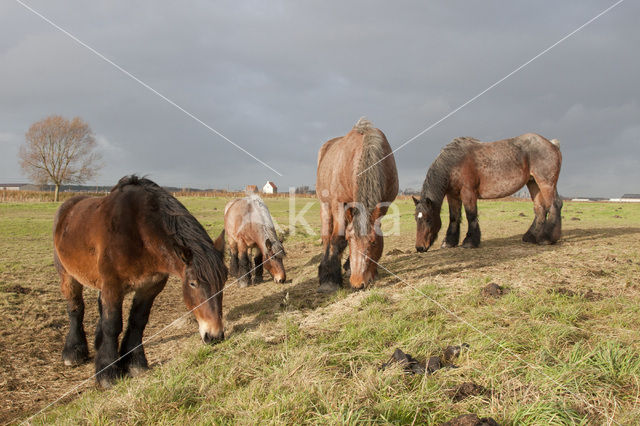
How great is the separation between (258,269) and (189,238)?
17.3 ft

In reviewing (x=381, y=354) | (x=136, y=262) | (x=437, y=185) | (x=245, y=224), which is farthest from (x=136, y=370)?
(x=437, y=185)

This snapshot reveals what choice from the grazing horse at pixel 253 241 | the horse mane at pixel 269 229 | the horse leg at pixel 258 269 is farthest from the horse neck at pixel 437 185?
the horse leg at pixel 258 269

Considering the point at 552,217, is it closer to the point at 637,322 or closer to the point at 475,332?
the point at 637,322

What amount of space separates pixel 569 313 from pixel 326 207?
13.6 ft

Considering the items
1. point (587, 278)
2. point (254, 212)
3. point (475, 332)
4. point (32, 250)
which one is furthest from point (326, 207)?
point (32, 250)

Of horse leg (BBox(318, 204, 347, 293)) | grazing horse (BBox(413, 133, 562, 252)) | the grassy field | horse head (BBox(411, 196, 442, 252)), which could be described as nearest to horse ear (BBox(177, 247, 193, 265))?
the grassy field

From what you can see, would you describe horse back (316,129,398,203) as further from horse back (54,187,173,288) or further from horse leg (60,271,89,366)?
horse leg (60,271,89,366)

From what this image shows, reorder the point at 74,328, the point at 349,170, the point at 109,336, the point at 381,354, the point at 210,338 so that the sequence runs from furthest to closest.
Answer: the point at 349,170 < the point at 74,328 < the point at 109,336 < the point at 210,338 < the point at 381,354

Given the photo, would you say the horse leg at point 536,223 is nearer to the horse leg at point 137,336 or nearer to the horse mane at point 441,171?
the horse mane at point 441,171

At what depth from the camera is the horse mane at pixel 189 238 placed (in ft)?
13.9

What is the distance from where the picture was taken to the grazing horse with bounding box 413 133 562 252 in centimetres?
1017

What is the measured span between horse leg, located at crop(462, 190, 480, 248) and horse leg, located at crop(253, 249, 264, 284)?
5370 mm

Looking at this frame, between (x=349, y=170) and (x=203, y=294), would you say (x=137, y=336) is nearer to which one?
(x=203, y=294)

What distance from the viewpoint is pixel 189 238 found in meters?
4.36
